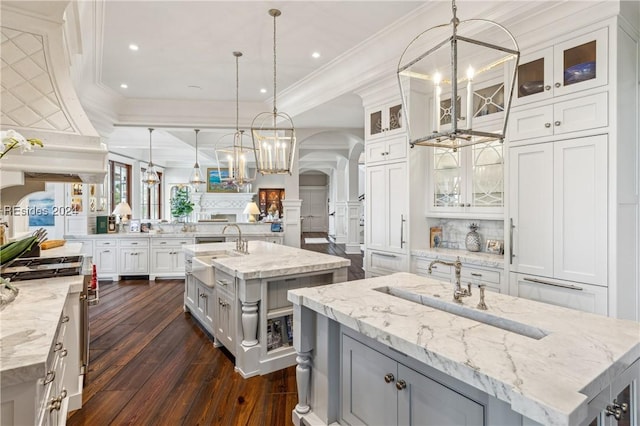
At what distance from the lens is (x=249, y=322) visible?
2789 mm

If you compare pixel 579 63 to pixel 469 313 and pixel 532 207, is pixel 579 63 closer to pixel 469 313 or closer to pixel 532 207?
pixel 532 207

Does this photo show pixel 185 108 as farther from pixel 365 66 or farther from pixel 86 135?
pixel 86 135

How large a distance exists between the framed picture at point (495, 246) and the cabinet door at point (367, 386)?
233cm

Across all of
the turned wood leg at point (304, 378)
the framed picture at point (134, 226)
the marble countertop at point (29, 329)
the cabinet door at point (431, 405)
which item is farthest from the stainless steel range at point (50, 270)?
the framed picture at point (134, 226)

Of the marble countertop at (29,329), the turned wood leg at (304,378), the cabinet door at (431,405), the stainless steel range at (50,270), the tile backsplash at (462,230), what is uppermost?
the tile backsplash at (462,230)

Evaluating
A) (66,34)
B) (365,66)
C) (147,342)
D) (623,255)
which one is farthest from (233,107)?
(623,255)

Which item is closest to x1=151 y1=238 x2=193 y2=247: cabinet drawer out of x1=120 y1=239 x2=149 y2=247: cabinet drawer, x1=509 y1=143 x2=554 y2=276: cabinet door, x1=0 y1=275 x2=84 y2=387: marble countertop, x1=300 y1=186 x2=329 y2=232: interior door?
x1=120 y1=239 x2=149 y2=247: cabinet drawer

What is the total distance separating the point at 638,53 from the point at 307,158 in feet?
31.3

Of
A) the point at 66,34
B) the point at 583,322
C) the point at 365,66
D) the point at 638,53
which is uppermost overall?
the point at 365,66

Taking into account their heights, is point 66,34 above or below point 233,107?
below

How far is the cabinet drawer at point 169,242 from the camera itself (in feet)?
21.5

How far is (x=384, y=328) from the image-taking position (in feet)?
4.72

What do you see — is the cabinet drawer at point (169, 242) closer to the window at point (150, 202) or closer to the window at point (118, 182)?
the window at point (118, 182)

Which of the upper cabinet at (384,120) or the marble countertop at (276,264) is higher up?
the upper cabinet at (384,120)
